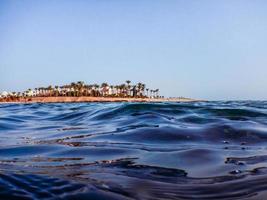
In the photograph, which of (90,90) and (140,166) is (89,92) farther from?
(140,166)

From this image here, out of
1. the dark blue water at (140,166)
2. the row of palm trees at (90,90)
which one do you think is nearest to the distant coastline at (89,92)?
the row of palm trees at (90,90)

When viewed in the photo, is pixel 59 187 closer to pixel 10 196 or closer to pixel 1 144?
pixel 10 196

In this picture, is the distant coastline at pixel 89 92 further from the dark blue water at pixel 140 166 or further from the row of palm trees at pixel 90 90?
the dark blue water at pixel 140 166

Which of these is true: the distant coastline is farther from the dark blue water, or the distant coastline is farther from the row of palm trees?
the dark blue water

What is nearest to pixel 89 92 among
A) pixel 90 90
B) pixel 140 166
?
pixel 90 90

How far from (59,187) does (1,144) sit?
2.62 metres

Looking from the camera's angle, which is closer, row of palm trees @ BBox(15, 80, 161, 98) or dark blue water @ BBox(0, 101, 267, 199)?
dark blue water @ BBox(0, 101, 267, 199)

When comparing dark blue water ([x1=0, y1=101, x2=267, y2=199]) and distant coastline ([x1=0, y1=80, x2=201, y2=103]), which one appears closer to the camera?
dark blue water ([x1=0, y1=101, x2=267, y2=199])

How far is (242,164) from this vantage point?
116 inches

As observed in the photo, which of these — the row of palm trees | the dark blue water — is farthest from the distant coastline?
the dark blue water

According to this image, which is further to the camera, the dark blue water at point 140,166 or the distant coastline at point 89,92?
the distant coastline at point 89,92

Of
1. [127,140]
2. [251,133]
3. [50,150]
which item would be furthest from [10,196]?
[251,133]

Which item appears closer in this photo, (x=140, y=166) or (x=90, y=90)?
(x=140, y=166)

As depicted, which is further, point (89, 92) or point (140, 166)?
point (89, 92)
